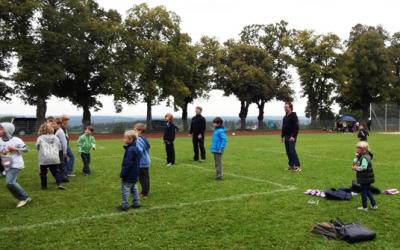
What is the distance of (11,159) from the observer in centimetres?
877

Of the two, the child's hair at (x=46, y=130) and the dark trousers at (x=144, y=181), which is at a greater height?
the child's hair at (x=46, y=130)

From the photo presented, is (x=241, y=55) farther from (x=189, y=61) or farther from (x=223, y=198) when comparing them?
(x=223, y=198)

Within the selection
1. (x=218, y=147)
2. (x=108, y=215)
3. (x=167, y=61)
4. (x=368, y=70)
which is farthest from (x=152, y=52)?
(x=108, y=215)

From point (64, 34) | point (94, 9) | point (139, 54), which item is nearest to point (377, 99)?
point (139, 54)

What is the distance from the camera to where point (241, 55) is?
59.1 meters

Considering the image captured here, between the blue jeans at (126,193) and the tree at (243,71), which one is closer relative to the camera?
the blue jeans at (126,193)

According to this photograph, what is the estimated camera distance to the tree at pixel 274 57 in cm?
5973

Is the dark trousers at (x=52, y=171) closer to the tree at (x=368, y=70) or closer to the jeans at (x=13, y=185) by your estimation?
the jeans at (x=13, y=185)

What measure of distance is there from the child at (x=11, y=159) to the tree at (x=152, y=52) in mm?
37037

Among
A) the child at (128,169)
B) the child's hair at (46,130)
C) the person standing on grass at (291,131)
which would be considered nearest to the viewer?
the child at (128,169)

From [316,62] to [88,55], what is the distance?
32.1 m

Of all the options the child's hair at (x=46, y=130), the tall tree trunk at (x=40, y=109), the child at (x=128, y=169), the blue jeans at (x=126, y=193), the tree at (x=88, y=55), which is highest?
the tree at (x=88, y=55)

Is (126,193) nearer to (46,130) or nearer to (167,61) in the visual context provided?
(46,130)

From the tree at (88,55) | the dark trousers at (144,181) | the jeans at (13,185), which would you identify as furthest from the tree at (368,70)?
the jeans at (13,185)
